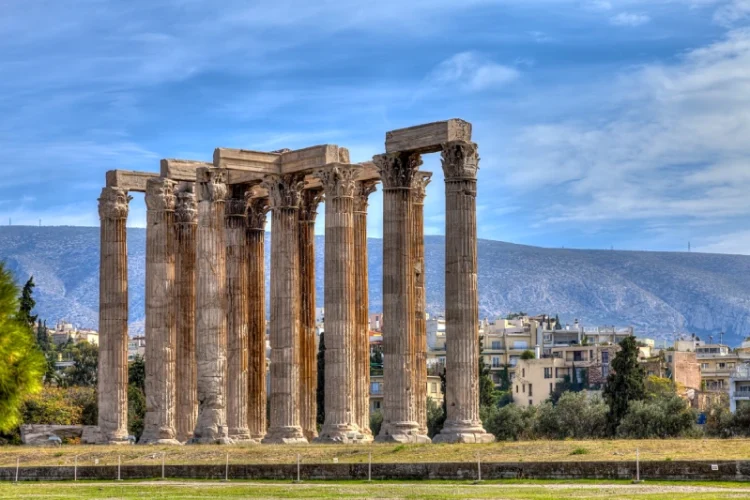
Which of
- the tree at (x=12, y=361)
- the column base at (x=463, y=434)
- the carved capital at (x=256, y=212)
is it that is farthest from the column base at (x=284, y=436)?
the tree at (x=12, y=361)

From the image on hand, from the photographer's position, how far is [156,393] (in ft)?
273

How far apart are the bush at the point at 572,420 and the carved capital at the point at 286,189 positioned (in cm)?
3211

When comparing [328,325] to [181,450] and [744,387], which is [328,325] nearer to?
[181,450]

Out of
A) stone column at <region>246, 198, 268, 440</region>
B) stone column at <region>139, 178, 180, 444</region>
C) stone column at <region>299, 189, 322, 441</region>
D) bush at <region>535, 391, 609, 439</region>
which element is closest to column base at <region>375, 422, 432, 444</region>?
stone column at <region>299, 189, 322, 441</region>

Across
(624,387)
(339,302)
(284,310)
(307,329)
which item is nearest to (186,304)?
(307,329)

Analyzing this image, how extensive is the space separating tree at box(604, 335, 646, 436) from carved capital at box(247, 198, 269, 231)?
29092mm

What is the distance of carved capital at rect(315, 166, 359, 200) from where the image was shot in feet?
245

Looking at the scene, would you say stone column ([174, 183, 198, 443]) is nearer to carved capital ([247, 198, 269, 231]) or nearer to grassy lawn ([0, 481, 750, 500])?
carved capital ([247, 198, 269, 231])

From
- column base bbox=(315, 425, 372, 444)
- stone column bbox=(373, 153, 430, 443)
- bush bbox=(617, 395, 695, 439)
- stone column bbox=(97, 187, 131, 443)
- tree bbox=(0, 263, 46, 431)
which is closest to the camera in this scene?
tree bbox=(0, 263, 46, 431)

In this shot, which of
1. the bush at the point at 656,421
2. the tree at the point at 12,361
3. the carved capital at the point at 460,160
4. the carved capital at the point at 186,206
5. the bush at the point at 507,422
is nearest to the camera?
the tree at the point at 12,361

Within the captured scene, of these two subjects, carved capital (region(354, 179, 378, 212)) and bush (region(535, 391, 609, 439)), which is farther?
bush (region(535, 391, 609, 439))

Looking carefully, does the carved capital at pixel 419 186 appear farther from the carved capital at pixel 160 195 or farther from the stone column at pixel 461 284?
the carved capital at pixel 160 195

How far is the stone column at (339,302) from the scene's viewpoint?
243 feet

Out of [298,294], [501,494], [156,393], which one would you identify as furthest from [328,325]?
[501,494]
